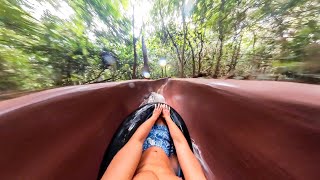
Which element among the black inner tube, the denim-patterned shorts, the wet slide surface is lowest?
the denim-patterned shorts

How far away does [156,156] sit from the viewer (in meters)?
0.70

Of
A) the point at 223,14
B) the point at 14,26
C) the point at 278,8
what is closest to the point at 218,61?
the point at 223,14

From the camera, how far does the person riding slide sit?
54 centimetres

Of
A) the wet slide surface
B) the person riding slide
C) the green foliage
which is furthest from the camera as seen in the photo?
the green foliage

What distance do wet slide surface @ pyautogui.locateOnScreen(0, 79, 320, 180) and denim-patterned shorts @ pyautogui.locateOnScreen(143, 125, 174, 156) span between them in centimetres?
15

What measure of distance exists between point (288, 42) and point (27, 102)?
921mm

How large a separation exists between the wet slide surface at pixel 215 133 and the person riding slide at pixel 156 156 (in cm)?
9

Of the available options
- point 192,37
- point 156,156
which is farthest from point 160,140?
point 192,37

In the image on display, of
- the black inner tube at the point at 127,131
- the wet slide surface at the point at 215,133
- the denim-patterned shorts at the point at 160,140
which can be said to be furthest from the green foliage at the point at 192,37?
the denim-patterned shorts at the point at 160,140

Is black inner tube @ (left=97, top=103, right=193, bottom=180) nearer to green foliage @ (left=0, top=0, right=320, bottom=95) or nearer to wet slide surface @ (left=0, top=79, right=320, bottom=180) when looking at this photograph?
wet slide surface @ (left=0, top=79, right=320, bottom=180)

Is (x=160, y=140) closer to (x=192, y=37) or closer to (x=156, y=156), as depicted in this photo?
(x=156, y=156)

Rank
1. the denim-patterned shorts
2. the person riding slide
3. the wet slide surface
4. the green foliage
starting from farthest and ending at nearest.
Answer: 1. the denim-patterned shorts
2. the green foliage
3. the person riding slide
4. the wet slide surface

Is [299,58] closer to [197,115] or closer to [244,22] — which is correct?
[197,115]

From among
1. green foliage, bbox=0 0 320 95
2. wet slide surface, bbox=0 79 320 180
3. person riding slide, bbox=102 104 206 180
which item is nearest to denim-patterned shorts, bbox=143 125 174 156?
person riding slide, bbox=102 104 206 180
